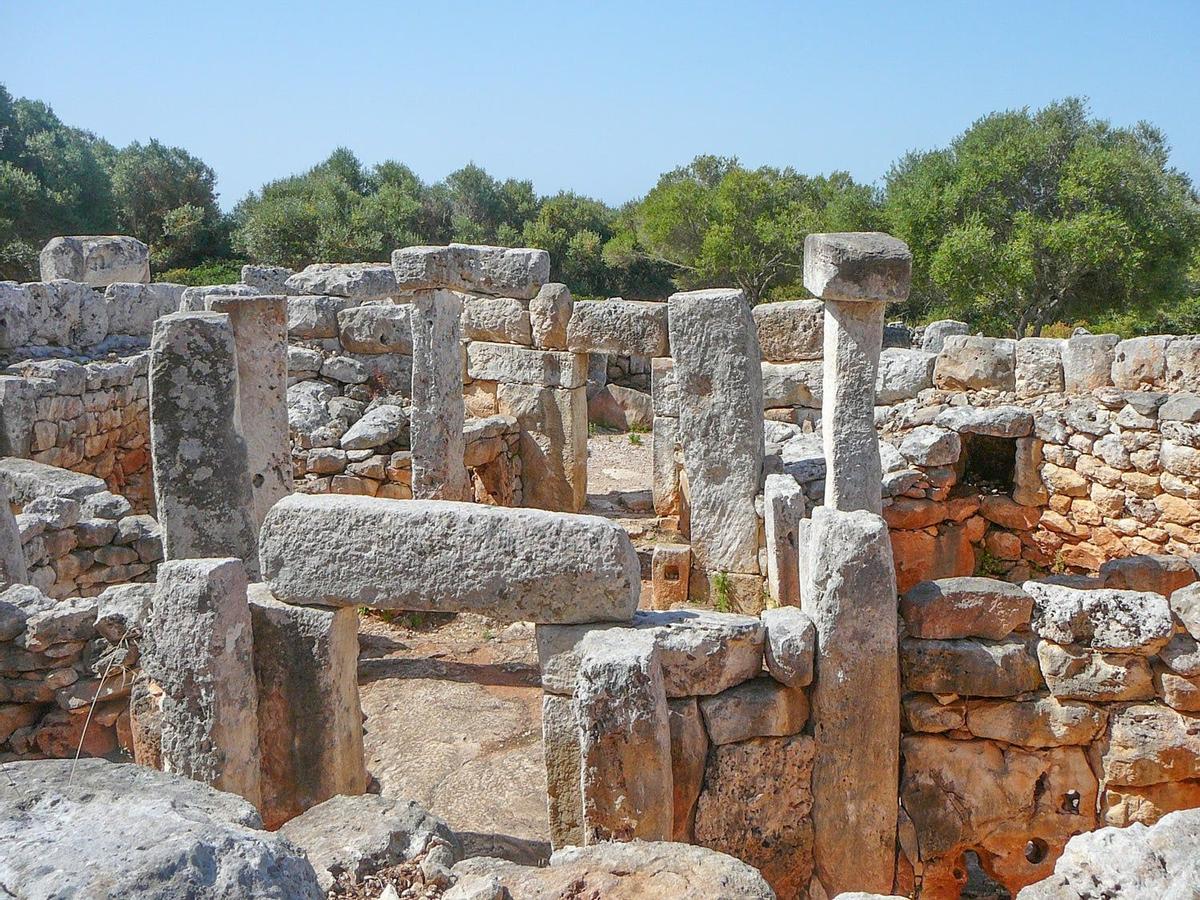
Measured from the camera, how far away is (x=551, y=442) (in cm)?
1120

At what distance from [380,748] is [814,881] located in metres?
3.10

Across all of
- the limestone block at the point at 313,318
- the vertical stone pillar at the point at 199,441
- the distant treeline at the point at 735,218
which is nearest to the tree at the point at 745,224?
the distant treeline at the point at 735,218

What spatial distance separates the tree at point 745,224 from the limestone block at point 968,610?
1967 centimetres

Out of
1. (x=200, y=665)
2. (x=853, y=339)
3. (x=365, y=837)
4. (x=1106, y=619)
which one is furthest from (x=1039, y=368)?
(x=365, y=837)

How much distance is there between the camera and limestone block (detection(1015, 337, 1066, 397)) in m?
9.10

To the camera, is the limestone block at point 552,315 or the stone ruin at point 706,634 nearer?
the stone ruin at point 706,634

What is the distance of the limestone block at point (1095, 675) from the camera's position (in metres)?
4.25

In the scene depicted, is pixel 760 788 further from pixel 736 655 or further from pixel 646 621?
pixel 646 621

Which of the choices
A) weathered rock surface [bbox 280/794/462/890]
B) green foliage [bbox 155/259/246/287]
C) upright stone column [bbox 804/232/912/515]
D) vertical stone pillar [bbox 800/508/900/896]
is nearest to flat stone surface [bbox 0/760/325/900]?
weathered rock surface [bbox 280/794/462/890]

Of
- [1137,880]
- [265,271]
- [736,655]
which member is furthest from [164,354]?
[265,271]

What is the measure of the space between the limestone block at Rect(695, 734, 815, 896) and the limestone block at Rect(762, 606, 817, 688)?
0.98 ft

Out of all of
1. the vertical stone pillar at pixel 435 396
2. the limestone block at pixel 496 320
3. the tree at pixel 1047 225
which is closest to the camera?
the vertical stone pillar at pixel 435 396

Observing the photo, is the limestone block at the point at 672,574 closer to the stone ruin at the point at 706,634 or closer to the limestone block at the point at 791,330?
the stone ruin at the point at 706,634

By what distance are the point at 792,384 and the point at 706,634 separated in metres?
5.98
